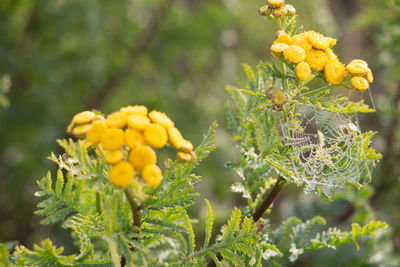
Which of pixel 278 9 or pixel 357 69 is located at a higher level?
pixel 278 9

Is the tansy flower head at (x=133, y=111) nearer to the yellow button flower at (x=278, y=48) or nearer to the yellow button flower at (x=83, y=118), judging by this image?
the yellow button flower at (x=83, y=118)

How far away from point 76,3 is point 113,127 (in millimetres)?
2189

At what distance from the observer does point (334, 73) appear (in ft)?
3.21

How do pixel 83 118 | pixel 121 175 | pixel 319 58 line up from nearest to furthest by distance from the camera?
pixel 121 175 → pixel 83 118 → pixel 319 58

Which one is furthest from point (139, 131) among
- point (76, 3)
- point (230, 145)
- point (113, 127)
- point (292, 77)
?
point (230, 145)

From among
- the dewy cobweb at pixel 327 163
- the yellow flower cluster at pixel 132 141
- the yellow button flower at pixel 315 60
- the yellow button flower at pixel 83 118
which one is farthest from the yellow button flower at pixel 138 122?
the yellow button flower at pixel 315 60

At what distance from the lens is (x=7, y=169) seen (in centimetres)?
304

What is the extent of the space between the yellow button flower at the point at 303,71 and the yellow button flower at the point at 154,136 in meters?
0.33

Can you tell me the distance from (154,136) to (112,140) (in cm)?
8

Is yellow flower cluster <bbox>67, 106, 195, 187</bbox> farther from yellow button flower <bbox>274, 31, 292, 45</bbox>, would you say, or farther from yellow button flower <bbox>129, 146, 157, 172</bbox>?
yellow button flower <bbox>274, 31, 292, 45</bbox>

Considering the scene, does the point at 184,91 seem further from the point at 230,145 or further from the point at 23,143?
the point at 23,143

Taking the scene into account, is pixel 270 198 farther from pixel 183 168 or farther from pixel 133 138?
pixel 133 138

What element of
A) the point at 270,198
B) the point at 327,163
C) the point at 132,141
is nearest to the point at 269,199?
the point at 270,198

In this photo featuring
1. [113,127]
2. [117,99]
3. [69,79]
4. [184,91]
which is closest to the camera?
[113,127]
